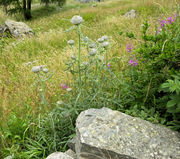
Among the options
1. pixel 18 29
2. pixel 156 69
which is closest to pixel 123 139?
pixel 156 69

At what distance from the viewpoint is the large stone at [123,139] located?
1439 mm

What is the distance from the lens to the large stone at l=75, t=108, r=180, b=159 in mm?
1439

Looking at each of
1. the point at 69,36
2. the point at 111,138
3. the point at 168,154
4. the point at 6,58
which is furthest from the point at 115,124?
the point at 69,36

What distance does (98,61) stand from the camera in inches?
77.7

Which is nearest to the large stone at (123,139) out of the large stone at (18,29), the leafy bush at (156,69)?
the leafy bush at (156,69)

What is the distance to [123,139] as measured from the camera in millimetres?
1533

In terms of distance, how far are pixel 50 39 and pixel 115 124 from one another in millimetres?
5874

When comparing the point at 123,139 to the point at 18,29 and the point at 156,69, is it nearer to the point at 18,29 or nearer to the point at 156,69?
the point at 156,69

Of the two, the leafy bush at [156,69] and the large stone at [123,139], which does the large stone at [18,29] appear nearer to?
the leafy bush at [156,69]

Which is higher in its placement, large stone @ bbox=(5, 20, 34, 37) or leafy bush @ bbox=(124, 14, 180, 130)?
leafy bush @ bbox=(124, 14, 180, 130)

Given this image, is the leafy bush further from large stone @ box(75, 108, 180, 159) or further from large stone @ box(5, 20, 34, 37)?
large stone @ box(5, 20, 34, 37)

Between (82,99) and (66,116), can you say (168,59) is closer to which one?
(82,99)

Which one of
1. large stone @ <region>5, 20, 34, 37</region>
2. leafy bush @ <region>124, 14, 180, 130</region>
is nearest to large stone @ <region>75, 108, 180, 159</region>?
leafy bush @ <region>124, 14, 180, 130</region>

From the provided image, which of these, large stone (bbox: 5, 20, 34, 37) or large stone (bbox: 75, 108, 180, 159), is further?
large stone (bbox: 5, 20, 34, 37)
